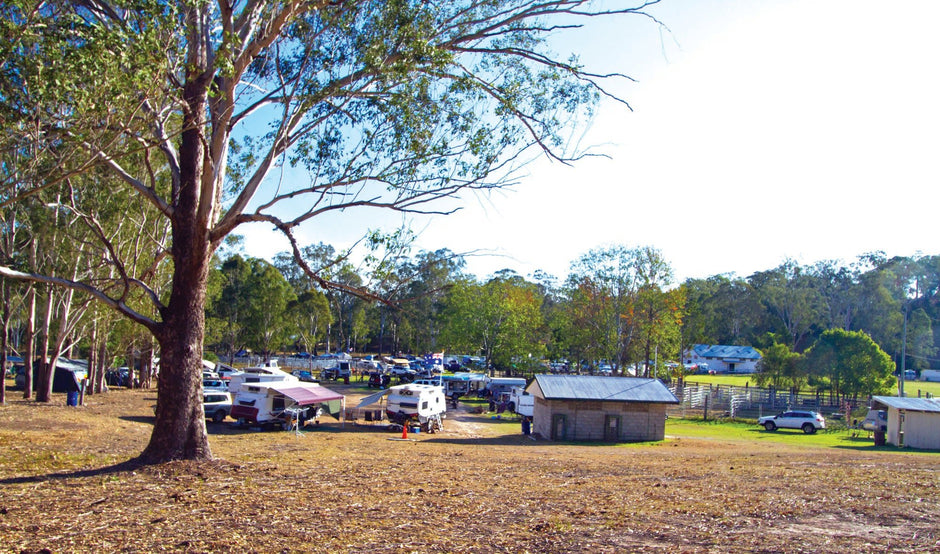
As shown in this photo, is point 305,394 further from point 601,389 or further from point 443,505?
point 443,505

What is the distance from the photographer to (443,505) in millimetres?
8320

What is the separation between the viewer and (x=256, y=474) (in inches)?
403

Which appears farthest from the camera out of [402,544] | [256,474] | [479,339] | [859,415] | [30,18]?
[479,339]

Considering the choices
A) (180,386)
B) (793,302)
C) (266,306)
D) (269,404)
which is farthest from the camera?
(793,302)

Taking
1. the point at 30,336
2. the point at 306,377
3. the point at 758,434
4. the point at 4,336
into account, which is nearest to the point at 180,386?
the point at 4,336

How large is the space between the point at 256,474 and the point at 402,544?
4.66m

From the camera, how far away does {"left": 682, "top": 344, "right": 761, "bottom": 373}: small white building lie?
297ft

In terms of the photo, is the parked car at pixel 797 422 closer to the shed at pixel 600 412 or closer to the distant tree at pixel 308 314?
the shed at pixel 600 412

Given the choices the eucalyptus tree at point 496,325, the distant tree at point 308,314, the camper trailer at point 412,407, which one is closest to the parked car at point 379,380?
the eucalyptus tree at point 496,325

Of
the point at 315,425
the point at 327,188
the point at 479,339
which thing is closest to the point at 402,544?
the point at 327,188

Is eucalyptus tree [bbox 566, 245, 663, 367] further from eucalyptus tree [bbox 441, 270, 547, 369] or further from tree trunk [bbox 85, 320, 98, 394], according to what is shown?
tree trunk [bbox 85, 320, 98, 394]

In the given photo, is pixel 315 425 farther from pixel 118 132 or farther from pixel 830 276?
pixel 830 276

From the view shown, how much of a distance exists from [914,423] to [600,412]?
12583 mm

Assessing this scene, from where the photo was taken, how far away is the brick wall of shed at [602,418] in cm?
2616
